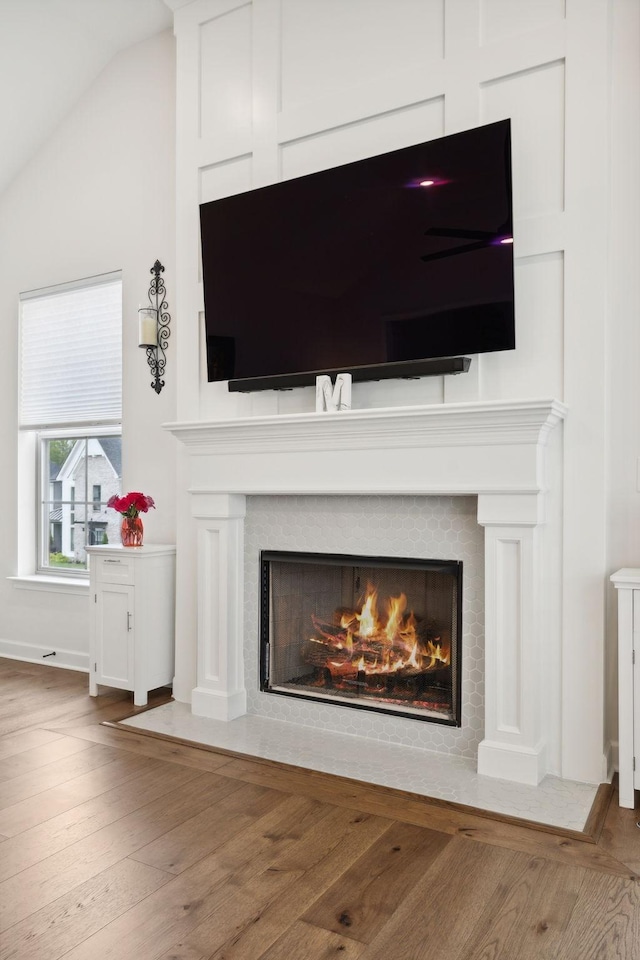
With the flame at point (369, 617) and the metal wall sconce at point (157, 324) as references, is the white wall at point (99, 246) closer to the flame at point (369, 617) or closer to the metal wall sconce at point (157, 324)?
the metal wall sconce at point (157, 324)

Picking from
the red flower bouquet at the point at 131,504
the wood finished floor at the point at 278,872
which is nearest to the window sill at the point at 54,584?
the red flower bouquet at the point at 131,504

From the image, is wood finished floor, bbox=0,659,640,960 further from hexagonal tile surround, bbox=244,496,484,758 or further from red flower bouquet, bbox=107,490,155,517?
red flower bouquet, bbox=107,490,155,517

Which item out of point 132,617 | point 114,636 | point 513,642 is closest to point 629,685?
point 513,642

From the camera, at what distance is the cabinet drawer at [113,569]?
11.5 ft

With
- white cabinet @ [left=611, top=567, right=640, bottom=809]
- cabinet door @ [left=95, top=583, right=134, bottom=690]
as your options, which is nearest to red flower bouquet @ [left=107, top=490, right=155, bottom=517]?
cabinet door @ [left=95, top=583, right=134, bottom=690]

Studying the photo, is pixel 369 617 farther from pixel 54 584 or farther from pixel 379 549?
pixel 54 584

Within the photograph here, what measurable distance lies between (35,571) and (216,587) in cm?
192

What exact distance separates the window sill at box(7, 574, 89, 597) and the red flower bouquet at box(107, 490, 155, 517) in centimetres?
79

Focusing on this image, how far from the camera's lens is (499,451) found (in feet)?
8.23

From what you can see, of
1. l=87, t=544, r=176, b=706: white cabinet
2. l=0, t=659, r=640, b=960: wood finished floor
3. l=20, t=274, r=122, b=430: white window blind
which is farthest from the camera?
l=20, t=274, r=122, b=430: white window blind

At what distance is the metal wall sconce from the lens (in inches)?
147

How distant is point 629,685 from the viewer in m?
2.31

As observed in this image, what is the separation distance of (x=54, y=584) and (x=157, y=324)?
1699mm

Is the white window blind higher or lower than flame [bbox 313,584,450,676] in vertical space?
higher
